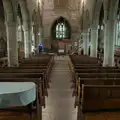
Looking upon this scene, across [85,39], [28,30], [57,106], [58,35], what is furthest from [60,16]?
[57,106]

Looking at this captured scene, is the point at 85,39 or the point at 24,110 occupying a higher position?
the point at 85,39

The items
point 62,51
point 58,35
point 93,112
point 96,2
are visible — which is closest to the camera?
point 93,112

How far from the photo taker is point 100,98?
3.72 metres

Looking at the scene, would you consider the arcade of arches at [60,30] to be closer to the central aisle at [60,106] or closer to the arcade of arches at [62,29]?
the arcade of arches at [62,29]

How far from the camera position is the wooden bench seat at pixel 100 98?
3.66m

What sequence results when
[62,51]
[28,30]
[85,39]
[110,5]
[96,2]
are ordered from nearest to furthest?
[110,5] → [96,2] → [28,30] → [85,39] → [62,51]

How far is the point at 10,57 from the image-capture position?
1038cm

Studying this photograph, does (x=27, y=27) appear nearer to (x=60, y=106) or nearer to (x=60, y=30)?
(x=60, y=106)

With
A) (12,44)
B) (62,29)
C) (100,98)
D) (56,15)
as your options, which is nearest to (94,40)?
(12,44)

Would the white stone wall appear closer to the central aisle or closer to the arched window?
the arched window

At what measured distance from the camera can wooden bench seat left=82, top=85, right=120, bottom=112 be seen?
3658mm

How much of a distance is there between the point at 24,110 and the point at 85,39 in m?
17.9

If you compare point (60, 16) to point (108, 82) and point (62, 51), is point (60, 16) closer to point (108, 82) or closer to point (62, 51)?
point (62, 51)

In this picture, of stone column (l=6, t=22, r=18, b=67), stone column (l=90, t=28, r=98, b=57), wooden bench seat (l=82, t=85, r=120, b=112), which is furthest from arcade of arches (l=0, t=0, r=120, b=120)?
wooden bench seat (l=82, t=85, r=120, b=112)
